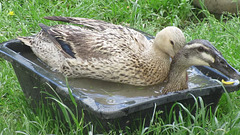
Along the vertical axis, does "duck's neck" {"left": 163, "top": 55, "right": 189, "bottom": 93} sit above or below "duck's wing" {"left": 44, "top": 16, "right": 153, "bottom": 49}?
below

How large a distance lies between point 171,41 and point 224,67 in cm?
67

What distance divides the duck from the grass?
514mm

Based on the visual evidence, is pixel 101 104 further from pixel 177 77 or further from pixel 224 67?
pixel 224 67

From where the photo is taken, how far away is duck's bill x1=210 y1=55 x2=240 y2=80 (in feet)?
11.9

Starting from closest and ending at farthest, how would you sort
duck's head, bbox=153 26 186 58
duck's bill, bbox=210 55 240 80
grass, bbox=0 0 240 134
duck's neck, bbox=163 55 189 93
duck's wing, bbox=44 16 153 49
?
grass, bbox=0 0 240 134, duck's bill, bbox=210 55 240 80, duck's neck, bbox=163 55 189 93, duck's head, bbox=153 26 186 58, duck's wing, bbox=44 16 153 49

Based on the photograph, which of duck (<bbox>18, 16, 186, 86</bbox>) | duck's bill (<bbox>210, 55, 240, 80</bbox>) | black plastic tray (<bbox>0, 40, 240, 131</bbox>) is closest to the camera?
black plastic tray (<bbox>0, 40, 240, 131</bbox>)

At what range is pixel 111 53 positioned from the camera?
4.01 metres

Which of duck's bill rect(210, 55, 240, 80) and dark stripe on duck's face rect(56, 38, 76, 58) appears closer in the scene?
duck's bill rect(210, 55, 240, 80)

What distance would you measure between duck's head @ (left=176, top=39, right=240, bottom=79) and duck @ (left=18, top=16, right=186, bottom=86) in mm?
401

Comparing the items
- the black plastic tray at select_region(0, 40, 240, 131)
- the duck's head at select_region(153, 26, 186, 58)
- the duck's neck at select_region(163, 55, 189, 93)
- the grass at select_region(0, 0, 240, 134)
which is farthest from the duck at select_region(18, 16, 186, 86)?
the grass at select_region(0, 0, 240, 134)

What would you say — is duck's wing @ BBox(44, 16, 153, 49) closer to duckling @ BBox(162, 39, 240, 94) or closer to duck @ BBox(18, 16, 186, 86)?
duck @ BBox(18, 16, 186, 86)

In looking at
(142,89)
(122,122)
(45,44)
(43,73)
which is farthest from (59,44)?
(122,122)

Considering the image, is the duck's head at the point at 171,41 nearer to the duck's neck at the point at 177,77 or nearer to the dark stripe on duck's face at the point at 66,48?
the duck's neck at the point at 177,77

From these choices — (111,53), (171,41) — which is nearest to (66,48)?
(111,53)
